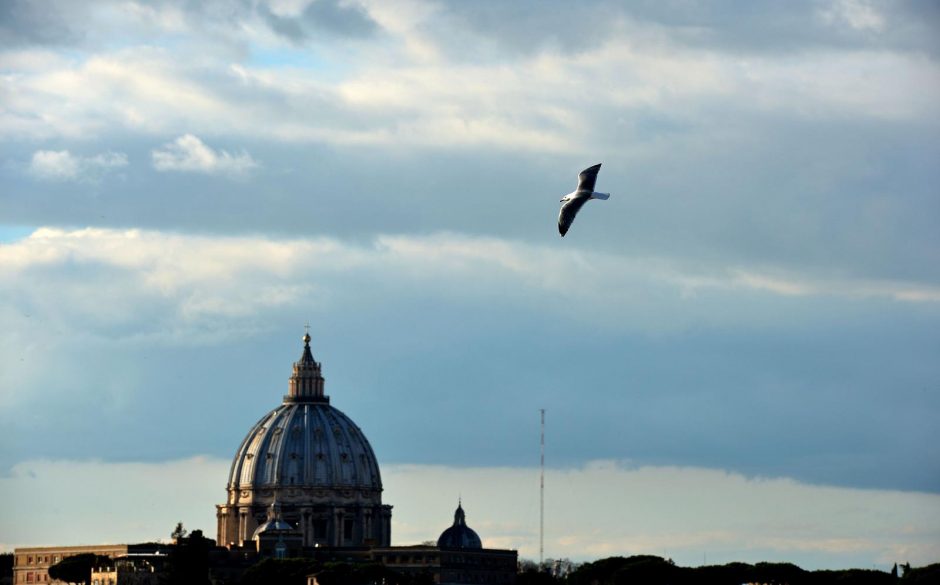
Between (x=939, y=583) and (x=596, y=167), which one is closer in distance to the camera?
(x=596, y=167)

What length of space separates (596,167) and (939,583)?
85.4 metres

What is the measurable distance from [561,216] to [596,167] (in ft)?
16.1

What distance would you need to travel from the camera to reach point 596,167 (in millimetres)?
122062

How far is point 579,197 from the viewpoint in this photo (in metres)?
121

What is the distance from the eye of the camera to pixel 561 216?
11794cm

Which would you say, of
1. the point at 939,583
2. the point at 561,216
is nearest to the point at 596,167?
the point at 561,216

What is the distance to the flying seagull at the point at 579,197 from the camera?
118m

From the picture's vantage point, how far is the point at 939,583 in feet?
654

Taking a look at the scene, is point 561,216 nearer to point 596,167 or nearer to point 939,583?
point 596,167

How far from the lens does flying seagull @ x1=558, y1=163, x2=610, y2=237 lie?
11769cm

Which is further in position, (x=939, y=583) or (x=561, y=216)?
(x=939, y=583)
